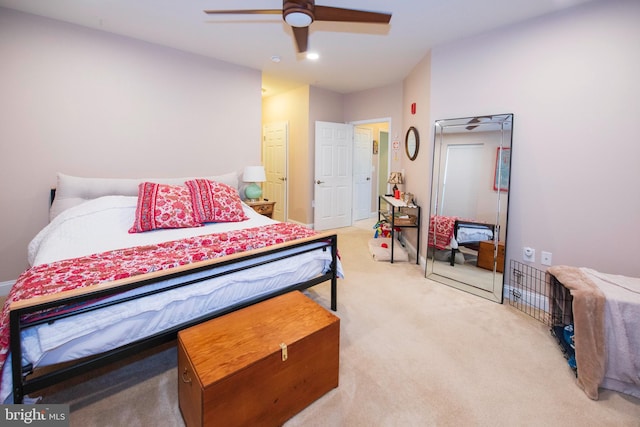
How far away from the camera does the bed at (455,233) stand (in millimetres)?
→ 3000

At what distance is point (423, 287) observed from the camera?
3059mm

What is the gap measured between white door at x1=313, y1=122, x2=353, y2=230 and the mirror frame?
4.84 ft

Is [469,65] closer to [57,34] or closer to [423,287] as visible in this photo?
[423,287]

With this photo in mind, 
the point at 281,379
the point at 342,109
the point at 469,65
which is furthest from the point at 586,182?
the point at 342,109

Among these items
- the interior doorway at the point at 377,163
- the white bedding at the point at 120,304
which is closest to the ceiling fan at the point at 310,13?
the white bedding at the point at 120,304

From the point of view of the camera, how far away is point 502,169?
2.81m

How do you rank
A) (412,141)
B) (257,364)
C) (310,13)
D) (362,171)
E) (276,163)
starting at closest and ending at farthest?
(257,364)
(310,13)
(412,141)
(276,163)
(362,171)

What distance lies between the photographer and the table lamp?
13.0 ft

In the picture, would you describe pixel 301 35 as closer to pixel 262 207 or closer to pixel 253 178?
pixel 253 178

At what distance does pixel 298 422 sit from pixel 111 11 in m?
3.55

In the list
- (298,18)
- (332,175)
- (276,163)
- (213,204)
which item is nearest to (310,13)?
(298,18)

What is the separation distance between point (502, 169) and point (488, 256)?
2.82 ft

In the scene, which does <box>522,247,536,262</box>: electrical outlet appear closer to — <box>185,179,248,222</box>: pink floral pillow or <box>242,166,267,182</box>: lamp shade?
<box>185,179,248,222</box>: pink floral pillow

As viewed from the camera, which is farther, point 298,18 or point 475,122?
point 475,122
